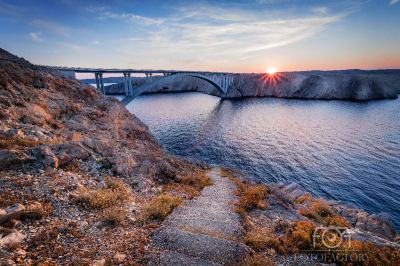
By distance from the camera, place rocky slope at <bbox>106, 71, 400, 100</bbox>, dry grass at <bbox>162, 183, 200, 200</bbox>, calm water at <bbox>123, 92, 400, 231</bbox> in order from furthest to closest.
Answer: rocky slope at <bbox>106, 71, 400, 100</bbox> < calm water at <bbox>123, 92, 400, 231</bbox> < dry grass at <bbox>162, 183, 200, 200</bbox>

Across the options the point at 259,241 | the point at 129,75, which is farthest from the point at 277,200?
the point at 129,75

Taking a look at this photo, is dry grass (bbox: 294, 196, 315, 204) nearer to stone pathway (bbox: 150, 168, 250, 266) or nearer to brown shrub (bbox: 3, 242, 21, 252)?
stone pathway (bbox: 150, 168, 250, 266)

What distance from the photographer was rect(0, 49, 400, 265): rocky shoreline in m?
5.21

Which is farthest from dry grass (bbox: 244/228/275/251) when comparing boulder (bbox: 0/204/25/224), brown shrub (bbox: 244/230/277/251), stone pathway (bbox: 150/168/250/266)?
boulder (bbox: 0/204/25/224)

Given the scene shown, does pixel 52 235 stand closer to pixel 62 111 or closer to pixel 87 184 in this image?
pixel 87 184

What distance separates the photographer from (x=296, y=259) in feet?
19.3

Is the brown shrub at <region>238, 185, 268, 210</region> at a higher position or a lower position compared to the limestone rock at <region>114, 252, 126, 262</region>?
lower

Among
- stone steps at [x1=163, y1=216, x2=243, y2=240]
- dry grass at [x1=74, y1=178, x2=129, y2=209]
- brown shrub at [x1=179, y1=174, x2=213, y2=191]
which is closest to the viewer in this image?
stone steps at [x1=163, y1=216, x2=243, y2=240]

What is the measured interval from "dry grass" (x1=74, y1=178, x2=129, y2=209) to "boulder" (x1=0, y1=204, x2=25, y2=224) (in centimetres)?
173

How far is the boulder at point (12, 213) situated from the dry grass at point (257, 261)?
23.4 feet

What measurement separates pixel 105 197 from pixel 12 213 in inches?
114

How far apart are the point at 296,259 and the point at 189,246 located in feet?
12.0

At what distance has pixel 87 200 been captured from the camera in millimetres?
7246

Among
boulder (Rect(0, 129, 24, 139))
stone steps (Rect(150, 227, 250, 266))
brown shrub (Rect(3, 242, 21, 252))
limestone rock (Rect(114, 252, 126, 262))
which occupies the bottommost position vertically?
stone steps (Rect(150, 227, 250, 266))
